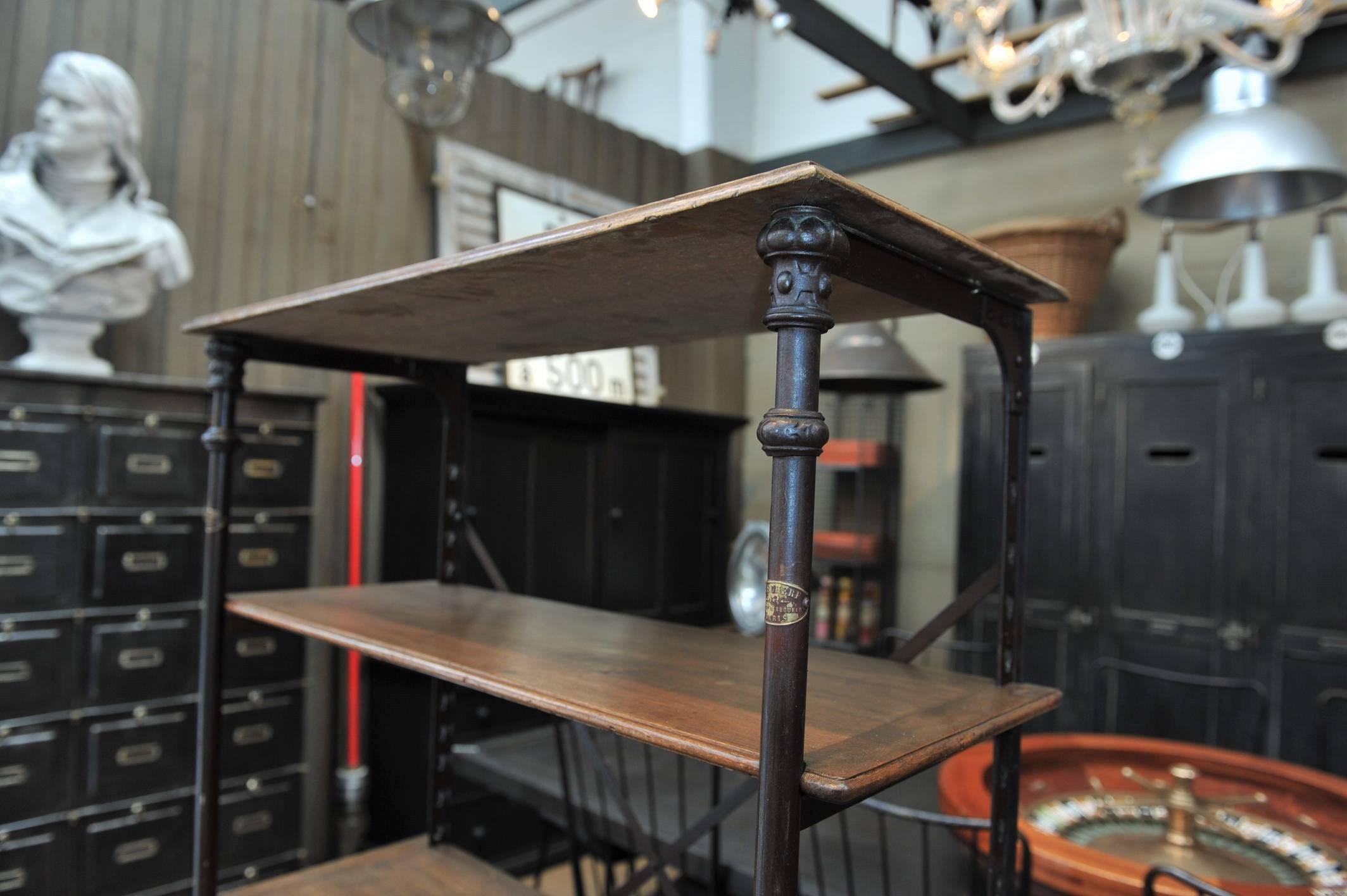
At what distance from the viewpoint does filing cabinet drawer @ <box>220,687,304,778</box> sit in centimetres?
289

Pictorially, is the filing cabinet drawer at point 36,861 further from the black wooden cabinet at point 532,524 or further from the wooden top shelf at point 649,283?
the wooden top shelf at point 649,283

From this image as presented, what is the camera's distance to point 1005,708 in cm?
116

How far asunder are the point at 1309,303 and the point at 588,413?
304cm

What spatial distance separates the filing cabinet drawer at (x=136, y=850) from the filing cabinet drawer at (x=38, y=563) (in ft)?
2.15

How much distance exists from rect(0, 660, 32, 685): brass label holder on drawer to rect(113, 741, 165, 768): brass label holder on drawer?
339mm

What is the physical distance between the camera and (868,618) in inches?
181

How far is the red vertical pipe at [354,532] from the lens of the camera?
3.63 meters

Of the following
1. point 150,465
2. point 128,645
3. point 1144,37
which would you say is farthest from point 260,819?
point 1144,37

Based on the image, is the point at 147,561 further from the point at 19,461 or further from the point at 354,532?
the point at 354,532

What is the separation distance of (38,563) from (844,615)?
3442 mm

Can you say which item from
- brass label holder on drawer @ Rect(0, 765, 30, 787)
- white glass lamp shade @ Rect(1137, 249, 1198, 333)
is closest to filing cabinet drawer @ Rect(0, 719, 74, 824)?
brass label holder on drawer @ Rect(0, 765, 30, 787)

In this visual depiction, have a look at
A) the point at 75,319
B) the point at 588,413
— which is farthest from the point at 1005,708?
the point at 588,413

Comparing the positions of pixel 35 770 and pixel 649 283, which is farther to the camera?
pixel 35 770

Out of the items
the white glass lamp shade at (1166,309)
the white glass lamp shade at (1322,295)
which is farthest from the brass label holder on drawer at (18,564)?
the white glass lamp shade at (1322,295)
